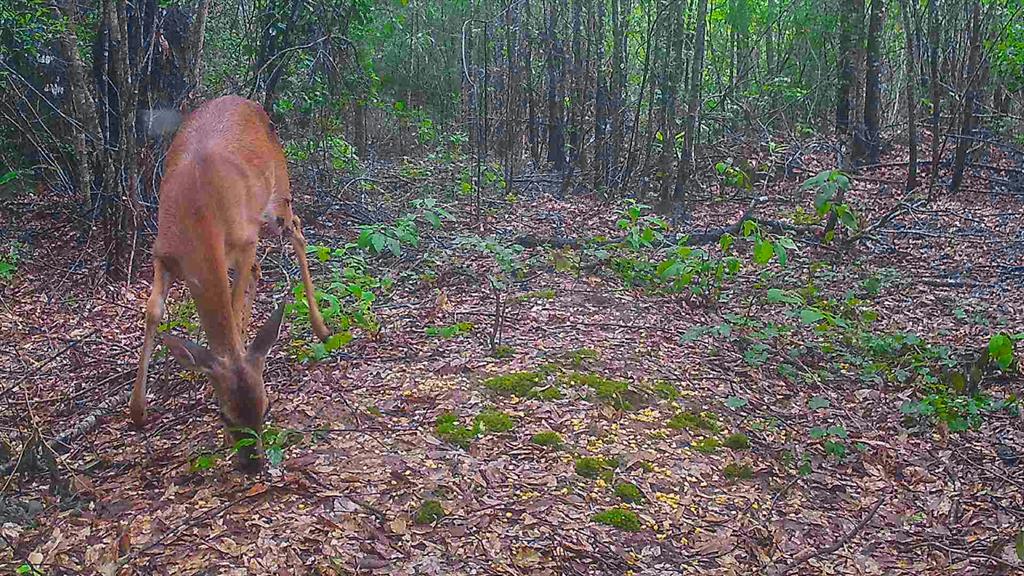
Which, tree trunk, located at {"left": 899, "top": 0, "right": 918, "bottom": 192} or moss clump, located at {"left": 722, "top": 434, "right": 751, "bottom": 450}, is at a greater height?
tree trunk, located at {"left": 899, "top": 0, "right": 918, "bottom": 192}

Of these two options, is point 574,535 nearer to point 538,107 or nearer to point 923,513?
point 923,513

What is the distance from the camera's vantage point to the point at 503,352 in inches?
207

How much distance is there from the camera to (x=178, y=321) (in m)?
5.45

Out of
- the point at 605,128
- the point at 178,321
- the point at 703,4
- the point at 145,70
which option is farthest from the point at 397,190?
the point at 178,321

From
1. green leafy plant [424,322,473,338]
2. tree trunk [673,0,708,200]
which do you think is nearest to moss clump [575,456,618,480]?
green leafy plant [424,322,473,338]

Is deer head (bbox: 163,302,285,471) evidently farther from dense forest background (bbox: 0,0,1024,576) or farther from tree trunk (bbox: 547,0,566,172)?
tree trunk (bbox: 547,0,566,172)

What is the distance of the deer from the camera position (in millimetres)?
3674

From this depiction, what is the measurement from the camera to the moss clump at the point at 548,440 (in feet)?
13.9

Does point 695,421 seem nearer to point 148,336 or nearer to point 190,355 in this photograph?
point 190,355

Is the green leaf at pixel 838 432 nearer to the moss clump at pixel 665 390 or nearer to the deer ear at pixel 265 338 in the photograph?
the moss clump at pixel 665 390

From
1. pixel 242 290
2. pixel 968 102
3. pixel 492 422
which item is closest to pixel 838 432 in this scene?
pixel 492 422

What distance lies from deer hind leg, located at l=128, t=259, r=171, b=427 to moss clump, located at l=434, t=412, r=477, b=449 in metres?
1.44

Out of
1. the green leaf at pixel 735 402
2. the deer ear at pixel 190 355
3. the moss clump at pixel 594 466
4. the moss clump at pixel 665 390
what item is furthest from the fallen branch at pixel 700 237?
the deer ear at pixel 190 355

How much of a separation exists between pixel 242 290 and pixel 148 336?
54 cm
